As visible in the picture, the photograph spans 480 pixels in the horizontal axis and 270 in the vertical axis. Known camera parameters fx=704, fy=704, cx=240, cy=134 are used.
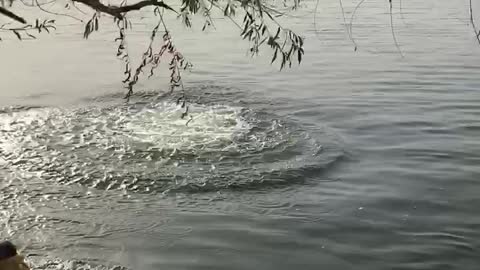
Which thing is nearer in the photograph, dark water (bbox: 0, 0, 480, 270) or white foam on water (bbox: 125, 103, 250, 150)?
dark water (bbox: 0, 0, 480, 270)

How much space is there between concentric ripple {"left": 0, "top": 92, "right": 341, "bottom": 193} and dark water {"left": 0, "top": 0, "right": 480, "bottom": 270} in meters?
0.03

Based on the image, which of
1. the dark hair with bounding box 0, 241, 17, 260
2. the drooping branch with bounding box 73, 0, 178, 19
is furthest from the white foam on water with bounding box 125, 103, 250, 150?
the dark hair with bounding box 0, 241, 17, 260

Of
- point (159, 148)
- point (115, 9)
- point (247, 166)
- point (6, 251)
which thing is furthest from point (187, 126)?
point (6, 251)

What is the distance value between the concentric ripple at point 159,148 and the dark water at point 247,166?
0.03m

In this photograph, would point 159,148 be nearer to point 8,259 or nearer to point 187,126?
point 187,126

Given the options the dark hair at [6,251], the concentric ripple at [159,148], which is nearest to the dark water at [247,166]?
the concentric ripple at [159,148]

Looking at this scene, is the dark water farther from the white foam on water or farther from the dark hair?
the dark hair

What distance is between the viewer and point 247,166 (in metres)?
6.96

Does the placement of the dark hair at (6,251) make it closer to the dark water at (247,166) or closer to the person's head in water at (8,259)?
the person's head in water at (8,259)

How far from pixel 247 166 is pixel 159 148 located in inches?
43.8

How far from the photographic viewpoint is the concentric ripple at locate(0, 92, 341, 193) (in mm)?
6672

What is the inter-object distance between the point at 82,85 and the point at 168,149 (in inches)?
143

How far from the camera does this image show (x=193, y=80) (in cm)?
1102

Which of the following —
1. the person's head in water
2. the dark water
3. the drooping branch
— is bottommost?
the dark water
